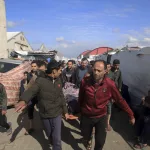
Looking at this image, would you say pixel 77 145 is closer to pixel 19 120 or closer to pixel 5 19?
pixel 19 120

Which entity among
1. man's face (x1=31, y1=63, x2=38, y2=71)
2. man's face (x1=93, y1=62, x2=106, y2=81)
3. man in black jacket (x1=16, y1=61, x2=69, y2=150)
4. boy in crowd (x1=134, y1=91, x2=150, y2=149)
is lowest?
boy in crowd (x1=134, y1=91, x2=150, y2=149)

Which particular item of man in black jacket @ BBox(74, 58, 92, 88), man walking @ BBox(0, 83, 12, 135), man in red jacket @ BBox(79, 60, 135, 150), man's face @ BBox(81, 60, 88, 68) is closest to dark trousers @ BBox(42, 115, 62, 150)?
man in red jacket @ BBox(79, 60, 135, 150)

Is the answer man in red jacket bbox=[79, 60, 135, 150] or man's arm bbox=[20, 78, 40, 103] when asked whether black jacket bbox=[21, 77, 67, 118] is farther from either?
man in red jacket bbox=[79, 60, 135, 150]

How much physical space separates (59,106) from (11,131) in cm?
222

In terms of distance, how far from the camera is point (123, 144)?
4.79m

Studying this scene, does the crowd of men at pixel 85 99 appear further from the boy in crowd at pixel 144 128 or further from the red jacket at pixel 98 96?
the boy in crowd at pixel 144 128

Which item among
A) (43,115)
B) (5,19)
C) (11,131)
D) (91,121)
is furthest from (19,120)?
(5,19)

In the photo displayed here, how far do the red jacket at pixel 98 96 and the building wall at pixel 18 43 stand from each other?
33744mm

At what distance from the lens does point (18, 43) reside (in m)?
39.0

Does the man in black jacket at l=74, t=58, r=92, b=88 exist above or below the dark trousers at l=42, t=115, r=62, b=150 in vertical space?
above

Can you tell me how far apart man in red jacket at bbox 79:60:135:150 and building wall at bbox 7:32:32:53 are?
33.7 metres

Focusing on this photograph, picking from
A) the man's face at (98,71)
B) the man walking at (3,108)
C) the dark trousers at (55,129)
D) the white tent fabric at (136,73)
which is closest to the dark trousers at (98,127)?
the dark trousers at (55,129)

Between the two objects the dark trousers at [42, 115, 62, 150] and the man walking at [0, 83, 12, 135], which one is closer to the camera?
the dark trousers at [42, 115, 62, 150]

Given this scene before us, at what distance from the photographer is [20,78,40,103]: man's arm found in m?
3.48
